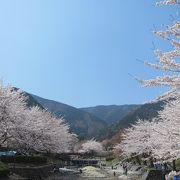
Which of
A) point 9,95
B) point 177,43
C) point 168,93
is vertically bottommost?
point 168,93

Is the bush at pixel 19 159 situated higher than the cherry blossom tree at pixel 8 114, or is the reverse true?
the cherry blossom tree at pixel 8 114

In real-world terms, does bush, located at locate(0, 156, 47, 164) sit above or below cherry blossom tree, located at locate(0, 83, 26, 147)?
below

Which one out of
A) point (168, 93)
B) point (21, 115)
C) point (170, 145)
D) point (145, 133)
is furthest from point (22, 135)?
point (168, 93)

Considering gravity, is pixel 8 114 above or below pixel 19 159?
above

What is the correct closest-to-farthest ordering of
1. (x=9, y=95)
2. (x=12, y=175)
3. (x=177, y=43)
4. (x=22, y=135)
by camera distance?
1. (x=177, y=43)
2. (x=12, y=175)
3. (x=9, y=95)
4. (x=22, y=135)

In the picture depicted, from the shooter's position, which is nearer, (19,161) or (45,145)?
(19,161)

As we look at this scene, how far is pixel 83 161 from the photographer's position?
3868 inches

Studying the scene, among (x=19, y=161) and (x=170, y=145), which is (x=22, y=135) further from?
(x=170, y=145)

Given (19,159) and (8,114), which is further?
(19,159)

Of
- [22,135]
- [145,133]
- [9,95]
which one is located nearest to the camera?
[9,95]

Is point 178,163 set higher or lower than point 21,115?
lower

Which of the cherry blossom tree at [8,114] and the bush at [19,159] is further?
the bush at [19,159]

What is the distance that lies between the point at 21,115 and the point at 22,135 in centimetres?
241

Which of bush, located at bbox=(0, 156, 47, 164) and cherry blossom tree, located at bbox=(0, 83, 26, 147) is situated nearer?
cherry blossom tree, located at bbox=(0, 83, 26, 147)
